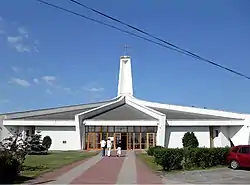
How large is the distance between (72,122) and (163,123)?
38.5 feet

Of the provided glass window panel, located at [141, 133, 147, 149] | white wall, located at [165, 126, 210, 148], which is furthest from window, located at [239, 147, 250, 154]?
white wall, located at [165, 126, 210, 148]

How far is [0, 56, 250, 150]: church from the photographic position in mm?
47000

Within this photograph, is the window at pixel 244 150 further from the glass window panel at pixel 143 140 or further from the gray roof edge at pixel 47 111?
the gray roof edge at pixel 47 111

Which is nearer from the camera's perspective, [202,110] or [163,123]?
[163,123]

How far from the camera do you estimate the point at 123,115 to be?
163 ft

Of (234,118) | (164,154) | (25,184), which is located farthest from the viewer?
(234,118)

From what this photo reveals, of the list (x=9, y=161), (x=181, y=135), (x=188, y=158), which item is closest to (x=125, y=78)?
(x=181, y=135)

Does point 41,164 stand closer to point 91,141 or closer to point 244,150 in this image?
point 244,150

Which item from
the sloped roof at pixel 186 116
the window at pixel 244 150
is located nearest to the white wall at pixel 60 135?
the sloped roof at pixel 186 116

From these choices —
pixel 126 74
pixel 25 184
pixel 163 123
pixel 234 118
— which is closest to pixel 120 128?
pixel 163 123

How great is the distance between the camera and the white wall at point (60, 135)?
156 feet

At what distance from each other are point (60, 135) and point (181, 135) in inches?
633

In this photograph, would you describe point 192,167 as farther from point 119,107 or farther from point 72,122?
point 119,107

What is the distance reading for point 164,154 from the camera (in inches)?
741
